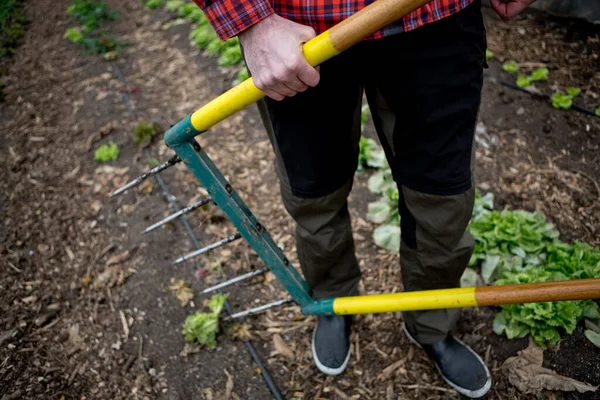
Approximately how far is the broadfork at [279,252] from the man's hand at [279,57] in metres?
0.03

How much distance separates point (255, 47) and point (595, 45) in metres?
3.48

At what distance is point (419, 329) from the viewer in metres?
1.92

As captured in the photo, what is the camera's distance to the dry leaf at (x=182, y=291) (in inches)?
98.3

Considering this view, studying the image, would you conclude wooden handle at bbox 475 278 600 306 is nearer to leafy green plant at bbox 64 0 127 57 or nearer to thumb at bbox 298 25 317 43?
thumb at bbox 298 25 317 43

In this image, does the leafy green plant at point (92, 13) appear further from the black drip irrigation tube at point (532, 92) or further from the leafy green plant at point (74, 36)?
the black drip irrigation tube at point (532, 92)

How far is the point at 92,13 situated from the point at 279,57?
235 inches

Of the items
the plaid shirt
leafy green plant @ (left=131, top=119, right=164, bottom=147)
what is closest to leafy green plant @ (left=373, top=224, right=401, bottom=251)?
the plaid shirt

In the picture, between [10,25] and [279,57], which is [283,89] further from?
[10,25]

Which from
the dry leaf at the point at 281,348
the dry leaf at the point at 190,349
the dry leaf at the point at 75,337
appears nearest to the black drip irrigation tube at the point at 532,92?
the dry leaf at the point at 281,348

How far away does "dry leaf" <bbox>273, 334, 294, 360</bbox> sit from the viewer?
2.24 m

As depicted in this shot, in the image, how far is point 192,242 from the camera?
9.27 feet

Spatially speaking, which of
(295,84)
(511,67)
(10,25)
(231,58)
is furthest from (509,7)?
(10,25)

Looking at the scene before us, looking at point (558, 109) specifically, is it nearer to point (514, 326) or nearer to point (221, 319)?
point (514, 326)

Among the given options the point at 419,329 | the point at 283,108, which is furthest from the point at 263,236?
the point at 419,329
